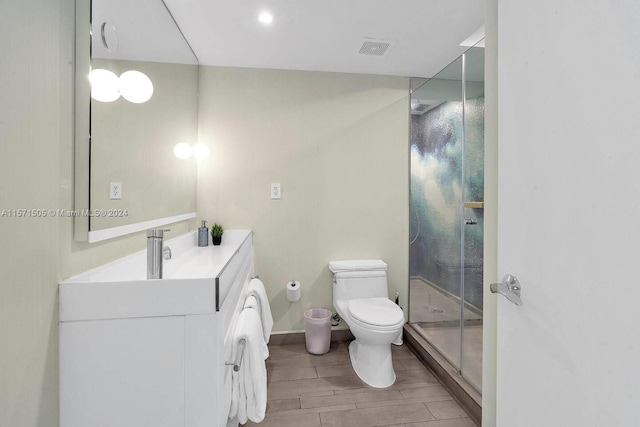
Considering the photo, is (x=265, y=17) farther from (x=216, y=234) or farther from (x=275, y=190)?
(x=216, y=234)

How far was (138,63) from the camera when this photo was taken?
146cm

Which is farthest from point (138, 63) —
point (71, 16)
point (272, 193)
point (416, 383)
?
point (416, 383)

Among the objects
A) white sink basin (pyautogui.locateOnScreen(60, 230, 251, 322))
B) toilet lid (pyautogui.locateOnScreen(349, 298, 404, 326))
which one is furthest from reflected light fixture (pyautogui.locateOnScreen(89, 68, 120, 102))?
toilet lid (pyautogui.locateOnScreen(349, 298, 404, 326))

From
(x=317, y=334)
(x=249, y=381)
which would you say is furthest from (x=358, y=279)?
(x=249, y=381)

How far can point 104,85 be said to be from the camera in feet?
3.91

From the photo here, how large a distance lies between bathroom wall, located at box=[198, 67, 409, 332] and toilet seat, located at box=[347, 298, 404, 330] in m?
0.38

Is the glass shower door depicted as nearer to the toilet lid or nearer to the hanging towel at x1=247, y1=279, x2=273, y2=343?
the toilet lid

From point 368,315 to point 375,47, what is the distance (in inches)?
74.7

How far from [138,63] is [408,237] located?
2.29 m

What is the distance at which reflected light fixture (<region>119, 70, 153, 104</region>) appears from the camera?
4.42 ft

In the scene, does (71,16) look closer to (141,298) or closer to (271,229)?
(141,298)
